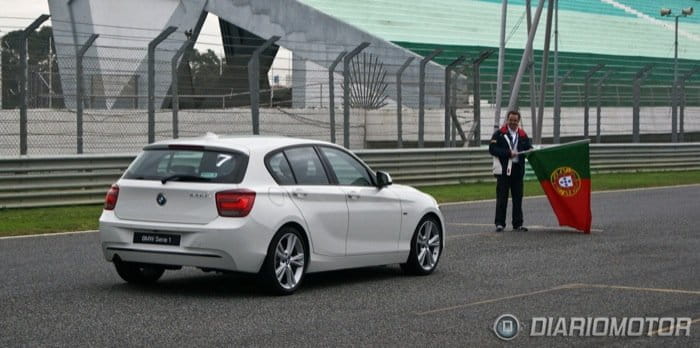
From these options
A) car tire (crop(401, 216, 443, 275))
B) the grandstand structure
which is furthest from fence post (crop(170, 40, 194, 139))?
car tire (crop(401, 216, 443, 275))

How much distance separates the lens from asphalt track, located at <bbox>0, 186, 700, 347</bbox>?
27.1ft

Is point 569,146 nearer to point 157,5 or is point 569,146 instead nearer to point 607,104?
point 607,104

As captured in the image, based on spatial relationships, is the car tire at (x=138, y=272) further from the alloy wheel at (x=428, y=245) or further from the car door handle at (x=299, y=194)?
the alloy wheel at (x=428, y=245)

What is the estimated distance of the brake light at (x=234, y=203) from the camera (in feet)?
32.8

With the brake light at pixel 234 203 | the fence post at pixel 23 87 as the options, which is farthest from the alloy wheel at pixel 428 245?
the fence post at pixel 23 87

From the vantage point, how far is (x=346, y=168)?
11.4 m

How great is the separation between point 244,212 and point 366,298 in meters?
1.20

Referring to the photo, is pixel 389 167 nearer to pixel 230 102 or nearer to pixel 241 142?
pixel 230 102

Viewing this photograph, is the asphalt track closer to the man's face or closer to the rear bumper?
the rear bumper

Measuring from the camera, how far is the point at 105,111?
939 inches

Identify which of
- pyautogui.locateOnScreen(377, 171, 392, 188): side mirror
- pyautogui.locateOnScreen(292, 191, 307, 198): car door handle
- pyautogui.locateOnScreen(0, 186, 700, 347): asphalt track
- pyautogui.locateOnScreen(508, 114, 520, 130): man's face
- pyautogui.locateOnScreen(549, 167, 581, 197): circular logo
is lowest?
pyautogui.locateOnScreen(0, 186, 700, 347): asphalt track

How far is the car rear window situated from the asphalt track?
3.05 feet

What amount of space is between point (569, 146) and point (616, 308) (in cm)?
743

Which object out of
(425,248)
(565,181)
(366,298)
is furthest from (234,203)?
(565,181)
